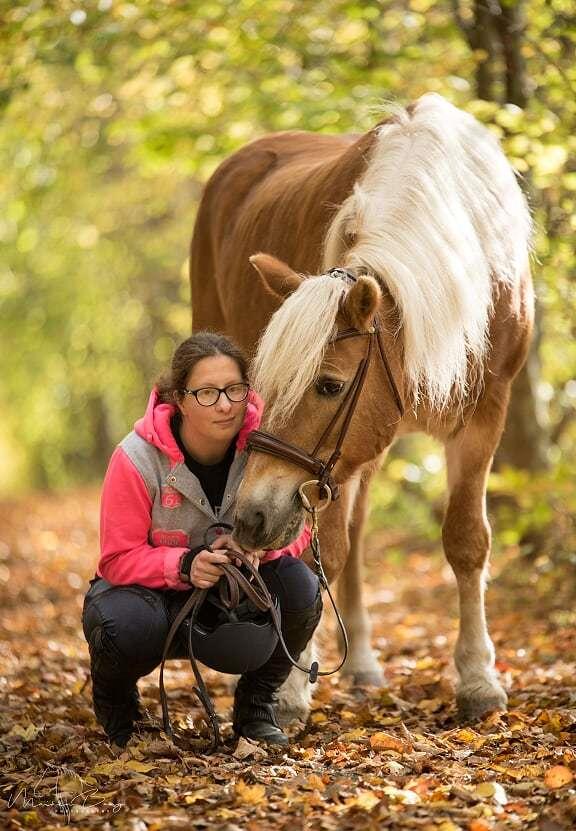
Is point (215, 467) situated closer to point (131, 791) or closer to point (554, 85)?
point (131, 791)

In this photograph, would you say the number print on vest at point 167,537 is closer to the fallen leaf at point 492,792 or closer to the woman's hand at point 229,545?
the woman's hand at point 229,545

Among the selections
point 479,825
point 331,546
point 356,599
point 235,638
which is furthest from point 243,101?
point 479,825

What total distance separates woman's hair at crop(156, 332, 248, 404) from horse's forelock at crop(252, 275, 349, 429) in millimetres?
146

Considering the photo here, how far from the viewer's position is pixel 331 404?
348cm

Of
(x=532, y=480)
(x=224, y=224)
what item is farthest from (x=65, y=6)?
(x=532, y=480)

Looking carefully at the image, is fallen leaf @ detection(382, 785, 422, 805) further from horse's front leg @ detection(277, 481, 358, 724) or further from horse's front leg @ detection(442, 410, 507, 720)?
horse's front leg @ detection(442, 410, 507, 720)

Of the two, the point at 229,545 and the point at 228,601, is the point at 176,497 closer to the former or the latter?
the point at 229,545

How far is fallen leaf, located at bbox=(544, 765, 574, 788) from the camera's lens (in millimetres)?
3031

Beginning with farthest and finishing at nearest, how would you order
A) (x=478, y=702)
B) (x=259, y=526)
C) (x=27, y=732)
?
(x=478, y=702), (x=27, y=732), (x=259, y=526)

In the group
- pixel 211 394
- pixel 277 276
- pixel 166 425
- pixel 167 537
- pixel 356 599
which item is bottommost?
pixel 356 599

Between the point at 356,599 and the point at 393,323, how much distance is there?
6.78 ft

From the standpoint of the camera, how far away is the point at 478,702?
4152 mm

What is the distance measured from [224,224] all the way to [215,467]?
2477mm

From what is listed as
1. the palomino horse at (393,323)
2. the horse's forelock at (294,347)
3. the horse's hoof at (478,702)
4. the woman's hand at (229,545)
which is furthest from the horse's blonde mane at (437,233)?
the horse's hoof at (478,702)
